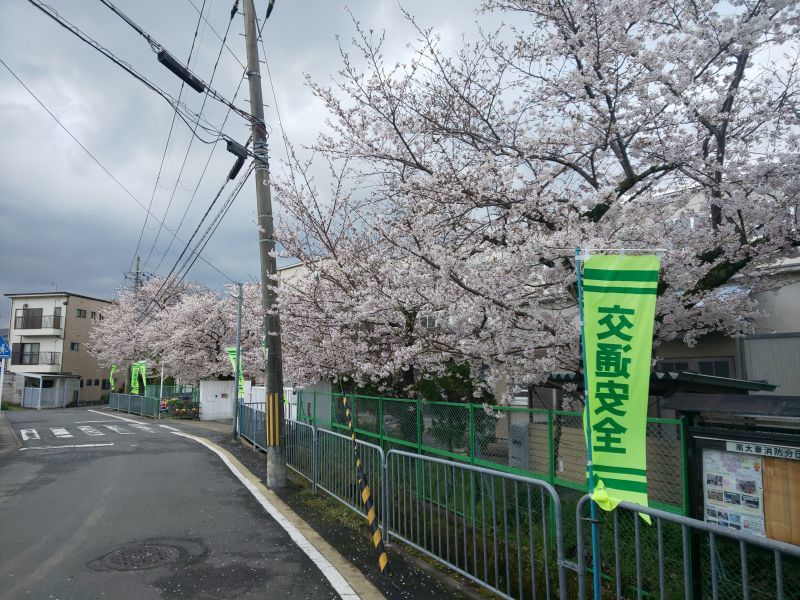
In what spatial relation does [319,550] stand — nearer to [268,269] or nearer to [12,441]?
[268,269]

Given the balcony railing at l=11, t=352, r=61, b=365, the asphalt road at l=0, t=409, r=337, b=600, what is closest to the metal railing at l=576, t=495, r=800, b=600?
the asphalt road at l=0, t=409, r=337, b=600

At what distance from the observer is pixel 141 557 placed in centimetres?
584

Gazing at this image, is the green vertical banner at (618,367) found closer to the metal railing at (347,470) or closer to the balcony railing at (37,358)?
the metal railing at (347,470)

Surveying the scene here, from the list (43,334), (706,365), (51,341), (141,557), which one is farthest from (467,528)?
(43,334)

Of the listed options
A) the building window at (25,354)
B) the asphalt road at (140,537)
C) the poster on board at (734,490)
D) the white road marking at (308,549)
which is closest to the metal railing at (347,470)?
the white road marking at (308,549)

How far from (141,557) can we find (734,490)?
567 centimetres

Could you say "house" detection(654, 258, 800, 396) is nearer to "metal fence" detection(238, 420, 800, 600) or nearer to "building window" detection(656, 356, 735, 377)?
"building window" detection(656, 356, 735, 377)

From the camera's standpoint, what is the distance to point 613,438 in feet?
11.7

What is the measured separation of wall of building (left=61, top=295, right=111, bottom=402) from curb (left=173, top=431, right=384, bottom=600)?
1890 inches

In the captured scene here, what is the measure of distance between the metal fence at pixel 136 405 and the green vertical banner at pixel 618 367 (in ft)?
96.4

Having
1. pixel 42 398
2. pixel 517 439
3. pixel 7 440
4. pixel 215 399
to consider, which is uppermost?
pixel 517 439

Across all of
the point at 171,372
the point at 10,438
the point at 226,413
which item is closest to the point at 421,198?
the point at 10,438

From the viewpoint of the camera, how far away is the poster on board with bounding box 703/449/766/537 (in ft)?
12.3

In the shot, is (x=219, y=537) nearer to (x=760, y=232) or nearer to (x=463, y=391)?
(x=463, y=391)
